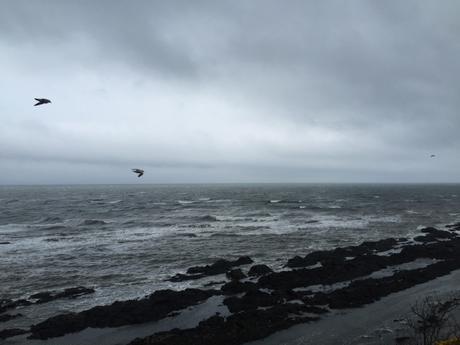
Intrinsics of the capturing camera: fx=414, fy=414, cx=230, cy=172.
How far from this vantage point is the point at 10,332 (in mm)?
19234

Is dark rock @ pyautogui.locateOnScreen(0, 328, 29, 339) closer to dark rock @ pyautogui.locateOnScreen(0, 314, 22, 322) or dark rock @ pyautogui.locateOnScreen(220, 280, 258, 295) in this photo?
dark rock @ pyautogui.locateOnScreen(0, 314, 22, 322)

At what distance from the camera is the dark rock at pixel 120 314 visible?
63.7ft

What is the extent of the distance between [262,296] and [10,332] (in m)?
12.6

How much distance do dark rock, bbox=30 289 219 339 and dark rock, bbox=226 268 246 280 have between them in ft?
15.2

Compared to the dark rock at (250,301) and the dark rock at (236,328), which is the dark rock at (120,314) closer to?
the dark rock at (250,301)

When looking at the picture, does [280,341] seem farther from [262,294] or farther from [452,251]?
[452,251]

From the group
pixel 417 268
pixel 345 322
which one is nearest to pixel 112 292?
pixel 345 322

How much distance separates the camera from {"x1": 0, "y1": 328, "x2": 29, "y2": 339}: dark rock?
745 inches

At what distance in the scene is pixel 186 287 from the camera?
86.7 ft

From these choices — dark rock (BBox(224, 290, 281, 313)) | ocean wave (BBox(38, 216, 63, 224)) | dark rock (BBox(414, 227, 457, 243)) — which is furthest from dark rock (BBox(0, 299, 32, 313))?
ocean wave (BBox(38, 216, 63, 224))

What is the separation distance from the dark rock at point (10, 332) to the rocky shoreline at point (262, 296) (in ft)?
0.14

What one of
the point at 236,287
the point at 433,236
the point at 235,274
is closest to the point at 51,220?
the point at 235,274

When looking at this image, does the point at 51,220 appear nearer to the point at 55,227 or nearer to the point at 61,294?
the point at 55,227

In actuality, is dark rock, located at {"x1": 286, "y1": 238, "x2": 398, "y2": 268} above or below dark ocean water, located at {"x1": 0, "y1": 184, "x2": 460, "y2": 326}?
above
